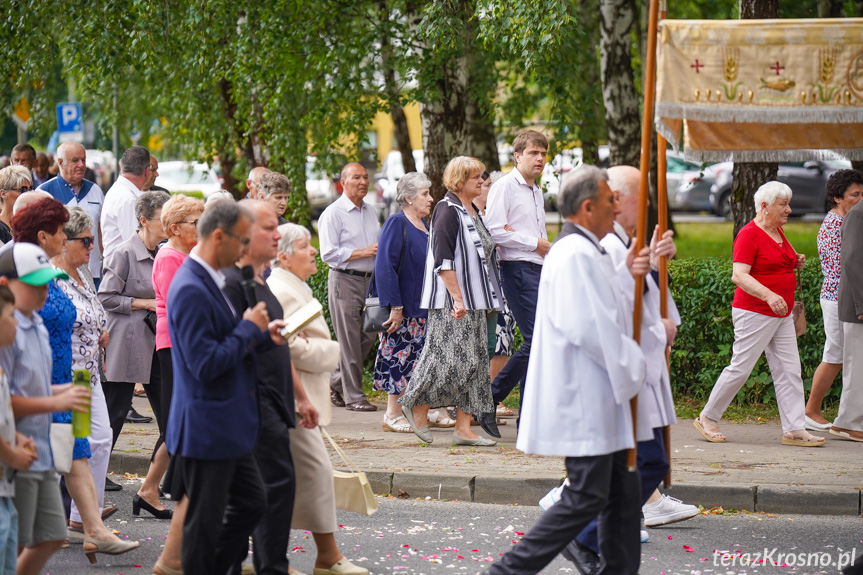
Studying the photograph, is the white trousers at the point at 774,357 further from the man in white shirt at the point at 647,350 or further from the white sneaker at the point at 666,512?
the man in white shirt at the point at 647,350

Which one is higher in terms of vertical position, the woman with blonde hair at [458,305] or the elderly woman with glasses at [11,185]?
the elderly woman with glasses at [11,185]

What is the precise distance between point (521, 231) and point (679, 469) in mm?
2074

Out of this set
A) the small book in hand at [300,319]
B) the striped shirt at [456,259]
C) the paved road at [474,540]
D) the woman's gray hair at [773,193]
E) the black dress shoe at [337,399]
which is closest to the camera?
the small book in hand at [300,319]

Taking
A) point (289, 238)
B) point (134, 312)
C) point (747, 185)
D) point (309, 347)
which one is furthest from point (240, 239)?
point (747, 185)

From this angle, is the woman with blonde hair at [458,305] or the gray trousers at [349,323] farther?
the gray trousers at [349,323]

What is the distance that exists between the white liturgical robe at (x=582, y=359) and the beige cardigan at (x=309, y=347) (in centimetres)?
101

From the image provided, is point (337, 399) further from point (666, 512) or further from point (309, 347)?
point (309, 347)

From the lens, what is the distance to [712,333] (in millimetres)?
9359

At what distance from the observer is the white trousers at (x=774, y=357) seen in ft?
25.6

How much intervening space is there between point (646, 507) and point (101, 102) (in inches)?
617

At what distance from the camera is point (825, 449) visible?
25.6 ft

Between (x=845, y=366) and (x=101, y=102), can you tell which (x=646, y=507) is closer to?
(x=845, y=366)

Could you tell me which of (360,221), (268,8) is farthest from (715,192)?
(360,221)

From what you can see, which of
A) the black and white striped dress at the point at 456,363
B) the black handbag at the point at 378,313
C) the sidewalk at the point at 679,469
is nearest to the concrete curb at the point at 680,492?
the sidewalk at the point at 679,469
